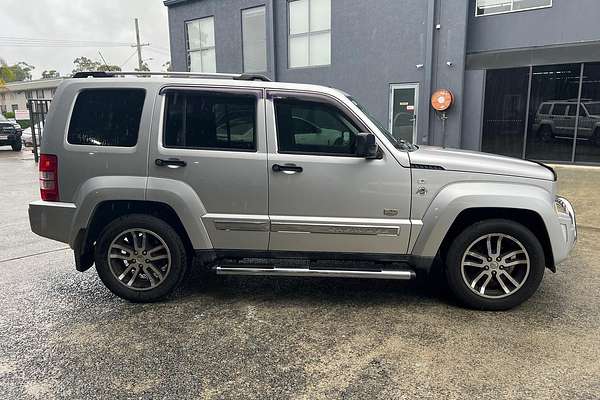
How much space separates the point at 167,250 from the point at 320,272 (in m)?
1.39

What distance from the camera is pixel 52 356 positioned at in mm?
3371

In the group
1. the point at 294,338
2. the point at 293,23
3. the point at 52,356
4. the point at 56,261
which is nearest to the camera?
the point at 52,356

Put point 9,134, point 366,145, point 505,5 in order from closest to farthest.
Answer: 1. point 366,145
2. point 505,5
3. point 9,134

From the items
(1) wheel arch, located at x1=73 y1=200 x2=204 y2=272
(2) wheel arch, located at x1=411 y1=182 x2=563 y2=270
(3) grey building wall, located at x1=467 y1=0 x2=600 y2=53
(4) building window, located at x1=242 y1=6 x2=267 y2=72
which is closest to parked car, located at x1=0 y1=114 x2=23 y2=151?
(4) building window, located at x1=242 y1=6 x2=267 y2=72

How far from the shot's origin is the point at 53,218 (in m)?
4.25

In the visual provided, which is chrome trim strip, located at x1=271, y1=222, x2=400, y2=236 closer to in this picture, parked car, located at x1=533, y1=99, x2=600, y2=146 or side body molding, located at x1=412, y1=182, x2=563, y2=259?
side body molding, located at x1=412, y1=182, x2=563, y2=259

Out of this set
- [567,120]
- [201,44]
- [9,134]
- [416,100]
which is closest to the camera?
[567,120]

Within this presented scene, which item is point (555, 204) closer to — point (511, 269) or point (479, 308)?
point (511, 269)

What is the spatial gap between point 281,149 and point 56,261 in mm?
3340

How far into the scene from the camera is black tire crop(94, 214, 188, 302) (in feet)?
13.8

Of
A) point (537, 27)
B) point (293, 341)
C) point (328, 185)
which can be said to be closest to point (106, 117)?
point (328, 185)

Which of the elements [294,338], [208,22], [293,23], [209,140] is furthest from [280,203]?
[208,22]

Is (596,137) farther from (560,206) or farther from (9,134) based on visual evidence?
(9,134)

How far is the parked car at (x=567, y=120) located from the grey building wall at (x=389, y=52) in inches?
84.4
